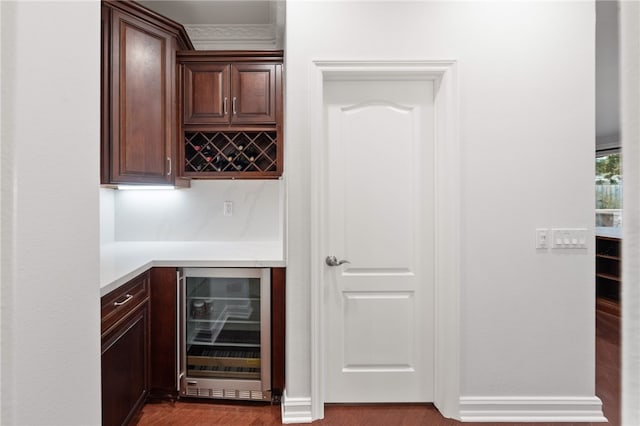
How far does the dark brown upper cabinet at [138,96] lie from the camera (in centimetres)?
208

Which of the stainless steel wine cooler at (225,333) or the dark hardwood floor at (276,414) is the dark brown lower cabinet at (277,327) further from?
the dark hardwood floor at (276,414)

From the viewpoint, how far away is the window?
467cm

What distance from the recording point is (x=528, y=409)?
2.00 m

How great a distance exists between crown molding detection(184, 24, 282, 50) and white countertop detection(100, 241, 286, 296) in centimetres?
167

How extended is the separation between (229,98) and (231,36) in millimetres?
780

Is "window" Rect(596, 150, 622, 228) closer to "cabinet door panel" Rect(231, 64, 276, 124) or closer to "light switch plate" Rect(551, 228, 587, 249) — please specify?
"light switch plate" Rect(551, 228, 587, 249)

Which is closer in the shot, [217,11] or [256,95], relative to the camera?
[256,95]

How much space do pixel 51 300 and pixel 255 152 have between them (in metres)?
2.09

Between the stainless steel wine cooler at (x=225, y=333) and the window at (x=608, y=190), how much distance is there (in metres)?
4.97

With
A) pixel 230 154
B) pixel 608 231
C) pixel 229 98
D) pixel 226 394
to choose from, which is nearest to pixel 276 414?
pixel 226 394

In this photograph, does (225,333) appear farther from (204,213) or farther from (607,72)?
(607,72)

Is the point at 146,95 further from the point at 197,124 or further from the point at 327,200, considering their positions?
the point at 327,200

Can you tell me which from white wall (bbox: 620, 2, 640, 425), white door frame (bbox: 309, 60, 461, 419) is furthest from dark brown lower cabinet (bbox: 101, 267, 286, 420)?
white wall (bbox: 620, 2, 640, 425)

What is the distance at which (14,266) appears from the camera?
49cm
